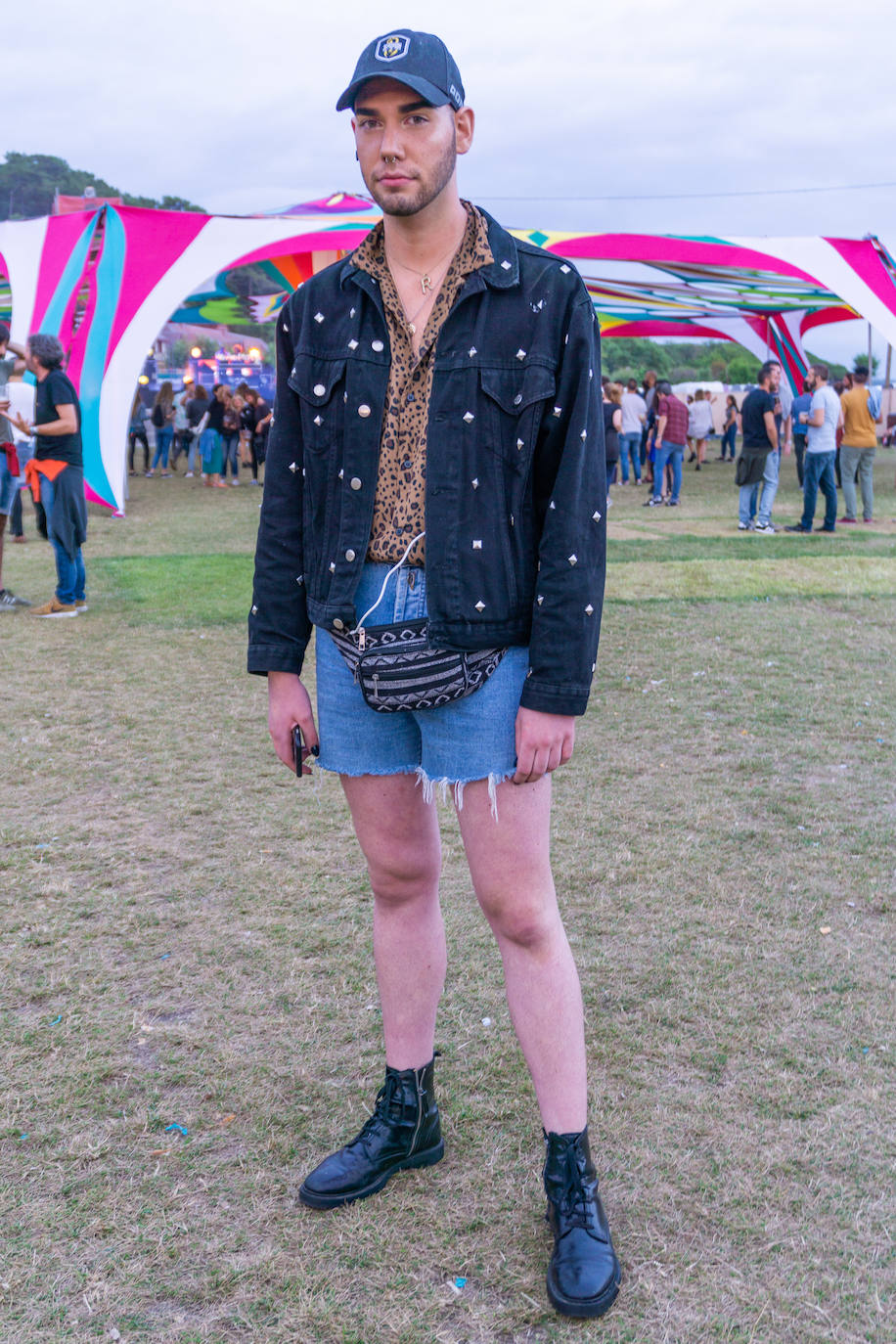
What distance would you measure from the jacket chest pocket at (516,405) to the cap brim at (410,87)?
425mm

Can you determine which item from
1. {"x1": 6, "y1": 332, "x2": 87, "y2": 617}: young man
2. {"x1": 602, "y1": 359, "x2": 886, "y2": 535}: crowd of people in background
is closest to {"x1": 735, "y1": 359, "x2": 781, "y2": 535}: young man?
{"x1": 602, "y1": 359, "x2": 886, "y2": 535}: crowd of people in background

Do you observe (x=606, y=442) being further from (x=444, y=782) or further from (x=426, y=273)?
(x=444, y=782)

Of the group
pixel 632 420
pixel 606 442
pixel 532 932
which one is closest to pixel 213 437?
pixel 632 420

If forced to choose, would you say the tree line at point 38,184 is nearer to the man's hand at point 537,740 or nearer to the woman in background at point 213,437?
the woman in background at point 213,437

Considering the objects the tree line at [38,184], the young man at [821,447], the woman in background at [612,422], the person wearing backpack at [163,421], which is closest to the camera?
the young man at [821,447]

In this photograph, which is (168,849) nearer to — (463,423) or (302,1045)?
(302,1045)

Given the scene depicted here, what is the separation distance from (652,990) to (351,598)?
5.26 ft

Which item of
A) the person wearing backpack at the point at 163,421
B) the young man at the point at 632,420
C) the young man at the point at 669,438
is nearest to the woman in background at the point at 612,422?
the young man at the point at 669,438

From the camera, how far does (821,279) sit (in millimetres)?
15141

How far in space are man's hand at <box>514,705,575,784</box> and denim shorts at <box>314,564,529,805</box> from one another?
0.11 feet

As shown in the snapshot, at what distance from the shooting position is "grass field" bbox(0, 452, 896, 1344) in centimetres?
202

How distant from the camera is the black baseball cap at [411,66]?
178 cm

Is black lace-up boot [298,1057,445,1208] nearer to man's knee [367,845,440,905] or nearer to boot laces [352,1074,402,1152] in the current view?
boot laces [352,1074,402,1152]

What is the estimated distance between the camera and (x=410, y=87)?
1.78m
